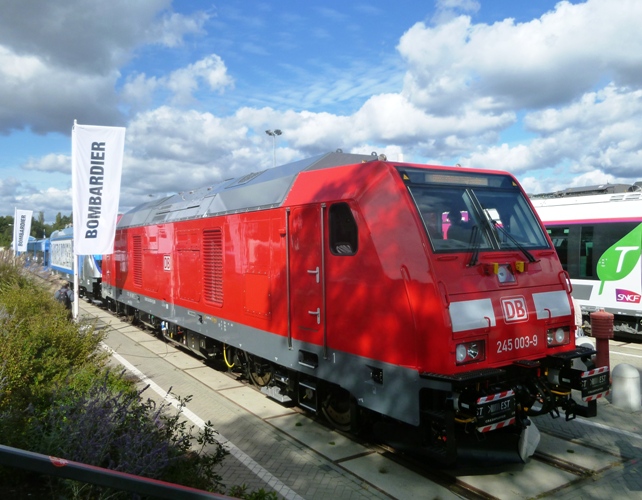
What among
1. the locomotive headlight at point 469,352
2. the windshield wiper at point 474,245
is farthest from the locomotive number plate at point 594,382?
the windshield wiper at point 474,245

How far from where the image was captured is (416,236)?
16.7 ft

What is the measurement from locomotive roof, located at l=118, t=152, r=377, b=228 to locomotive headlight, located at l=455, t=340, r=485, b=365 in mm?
3189

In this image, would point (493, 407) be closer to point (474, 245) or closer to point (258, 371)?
point (474, 245)

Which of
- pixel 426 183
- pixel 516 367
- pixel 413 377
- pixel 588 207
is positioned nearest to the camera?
pixel 413 377

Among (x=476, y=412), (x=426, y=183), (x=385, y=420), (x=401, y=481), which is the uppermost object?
(x=426, y=183)

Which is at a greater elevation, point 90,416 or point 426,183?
point 426,183

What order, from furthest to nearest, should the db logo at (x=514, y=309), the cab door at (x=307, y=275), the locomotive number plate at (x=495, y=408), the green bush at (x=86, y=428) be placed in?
the cab door at (x=307, y=275), the db logo at (x=514, y=309), the locomotive number plate at (x=495, y=408), the green bush at (x=86, y=428)

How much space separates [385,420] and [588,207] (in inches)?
405

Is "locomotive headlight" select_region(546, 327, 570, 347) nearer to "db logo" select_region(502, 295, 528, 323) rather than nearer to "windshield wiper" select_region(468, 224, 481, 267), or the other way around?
"db logo" select_region(502, 295, 528, 323)

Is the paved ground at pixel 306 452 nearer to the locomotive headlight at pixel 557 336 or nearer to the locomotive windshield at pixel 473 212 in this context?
the locomotive headlight at pixel 557 336

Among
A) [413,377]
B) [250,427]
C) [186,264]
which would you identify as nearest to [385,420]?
[413,377]

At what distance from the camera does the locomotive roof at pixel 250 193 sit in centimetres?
713

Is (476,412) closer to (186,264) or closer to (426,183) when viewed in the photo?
(426,183)

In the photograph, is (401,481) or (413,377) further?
(401,481)
